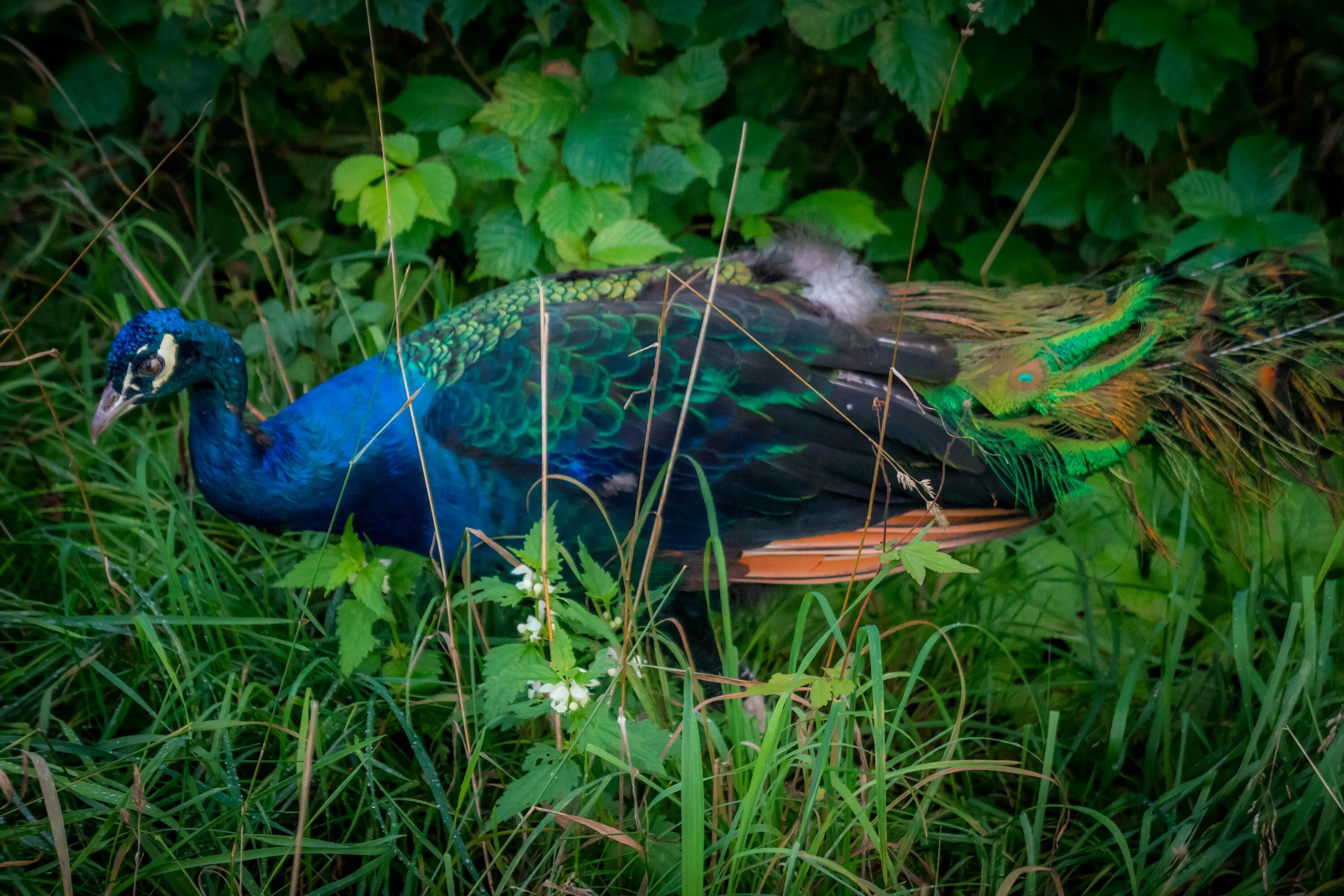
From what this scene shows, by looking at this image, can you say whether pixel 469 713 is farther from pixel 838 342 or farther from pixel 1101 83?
pixel 1101 83

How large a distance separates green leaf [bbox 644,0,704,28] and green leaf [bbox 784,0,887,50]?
0.24 metres

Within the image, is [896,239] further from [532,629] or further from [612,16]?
[532,629]

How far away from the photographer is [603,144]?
261cm

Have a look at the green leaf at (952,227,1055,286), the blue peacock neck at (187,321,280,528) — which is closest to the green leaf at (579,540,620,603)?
the blue peacock neck at (187,321,280,528)

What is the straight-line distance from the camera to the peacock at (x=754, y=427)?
2.12m

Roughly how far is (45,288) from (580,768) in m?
2.63

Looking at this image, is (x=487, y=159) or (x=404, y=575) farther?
(x=487, y=159)

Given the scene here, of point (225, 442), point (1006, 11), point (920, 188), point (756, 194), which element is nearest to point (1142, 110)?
point (1006, 11)

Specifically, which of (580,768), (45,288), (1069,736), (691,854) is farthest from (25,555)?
A: (1069,736)

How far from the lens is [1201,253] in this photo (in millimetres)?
2402

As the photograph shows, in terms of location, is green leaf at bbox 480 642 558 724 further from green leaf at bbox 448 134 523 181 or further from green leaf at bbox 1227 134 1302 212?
green leaf at bbox 1227 134 1302 212

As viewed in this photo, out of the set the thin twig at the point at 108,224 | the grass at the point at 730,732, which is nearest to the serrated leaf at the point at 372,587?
the grass at the point at 730,732

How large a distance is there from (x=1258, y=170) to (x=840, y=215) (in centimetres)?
110

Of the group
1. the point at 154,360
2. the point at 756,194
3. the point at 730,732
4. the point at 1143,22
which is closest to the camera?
the point at 730,732
